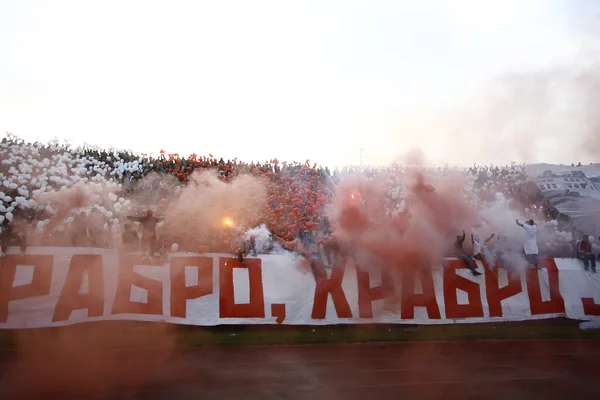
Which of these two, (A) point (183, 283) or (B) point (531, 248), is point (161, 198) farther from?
(B) point (531, 248)

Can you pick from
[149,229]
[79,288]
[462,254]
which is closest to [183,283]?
[149,229]

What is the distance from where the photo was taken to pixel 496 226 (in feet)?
42.7

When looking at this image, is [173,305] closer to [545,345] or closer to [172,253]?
[172,253]

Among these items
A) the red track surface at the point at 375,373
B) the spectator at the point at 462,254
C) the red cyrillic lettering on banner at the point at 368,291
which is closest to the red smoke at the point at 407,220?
the spectator at the point at 462,254

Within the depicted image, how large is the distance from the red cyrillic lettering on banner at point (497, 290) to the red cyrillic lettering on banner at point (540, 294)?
1.04ft

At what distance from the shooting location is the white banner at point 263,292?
372 inches

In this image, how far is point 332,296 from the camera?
10.6 m

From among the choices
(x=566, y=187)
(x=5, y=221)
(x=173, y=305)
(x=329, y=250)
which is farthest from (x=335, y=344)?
(x=566, y=187)

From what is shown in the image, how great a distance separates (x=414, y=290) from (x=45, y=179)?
31.2 feet

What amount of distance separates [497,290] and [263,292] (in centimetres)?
544

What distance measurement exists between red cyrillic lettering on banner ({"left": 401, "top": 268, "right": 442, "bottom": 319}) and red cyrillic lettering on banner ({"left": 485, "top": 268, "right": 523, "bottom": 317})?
1322mm

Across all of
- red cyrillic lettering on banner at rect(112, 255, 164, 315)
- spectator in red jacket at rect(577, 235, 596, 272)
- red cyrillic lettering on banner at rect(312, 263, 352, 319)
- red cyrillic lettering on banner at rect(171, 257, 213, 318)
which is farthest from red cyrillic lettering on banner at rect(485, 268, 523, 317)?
red cyrillic lettering on banner at rect(112, 255, 164, 315)

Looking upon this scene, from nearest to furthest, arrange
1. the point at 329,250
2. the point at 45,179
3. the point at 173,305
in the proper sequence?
the point at 173,305 → the point at 329,250 → the point at 45,179

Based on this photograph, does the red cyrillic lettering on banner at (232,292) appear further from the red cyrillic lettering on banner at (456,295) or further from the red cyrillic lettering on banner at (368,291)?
the red cyrillic lettering on banner at (456,295)
